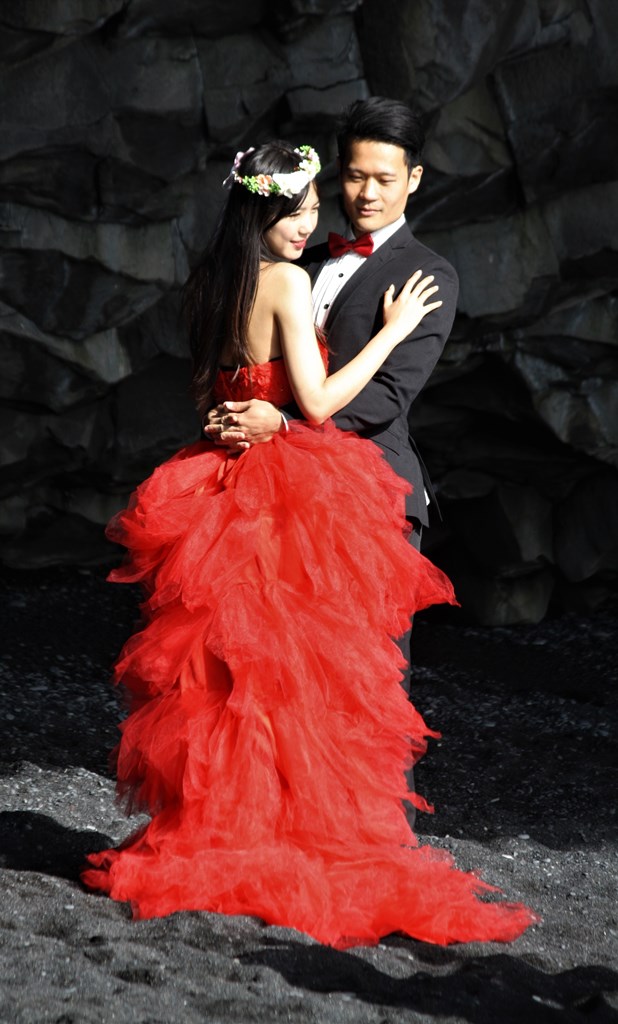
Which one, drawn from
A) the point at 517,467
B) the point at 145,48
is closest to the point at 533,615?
the point at 517,467

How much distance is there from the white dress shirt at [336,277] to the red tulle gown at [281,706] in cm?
24

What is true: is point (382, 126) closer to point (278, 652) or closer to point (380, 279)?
point (380, 279)

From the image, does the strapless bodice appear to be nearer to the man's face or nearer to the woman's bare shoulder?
the woman's bare shoulder

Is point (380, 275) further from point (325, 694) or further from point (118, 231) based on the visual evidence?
point (118, 231)

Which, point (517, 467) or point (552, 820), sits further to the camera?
point (517, 467)

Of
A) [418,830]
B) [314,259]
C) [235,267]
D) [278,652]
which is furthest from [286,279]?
[418,830]

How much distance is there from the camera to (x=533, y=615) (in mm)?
7023

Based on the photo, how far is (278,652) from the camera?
227 centimetres

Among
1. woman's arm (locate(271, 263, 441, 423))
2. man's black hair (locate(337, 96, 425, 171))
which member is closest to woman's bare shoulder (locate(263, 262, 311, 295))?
woman's arm (locate(271, 263, 441, 423))

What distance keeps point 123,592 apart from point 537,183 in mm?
2994

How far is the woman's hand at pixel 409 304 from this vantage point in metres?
2.42

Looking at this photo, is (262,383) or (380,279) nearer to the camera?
(262,383)

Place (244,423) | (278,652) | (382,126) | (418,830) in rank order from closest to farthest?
(278,652), (244,423), (382,126), (418,830)

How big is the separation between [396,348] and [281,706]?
758 millimetres
